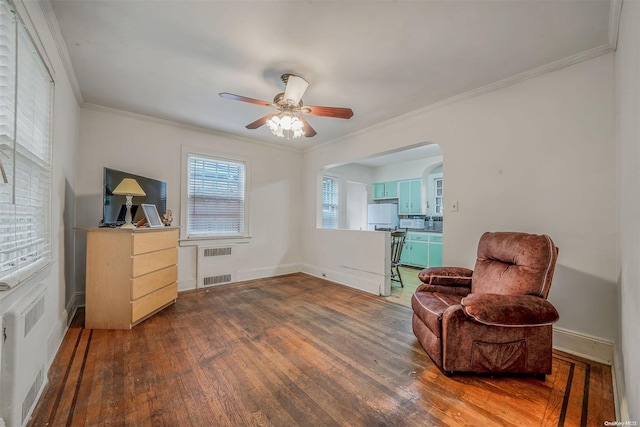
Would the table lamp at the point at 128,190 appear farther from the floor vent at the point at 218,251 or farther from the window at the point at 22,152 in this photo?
the floor vent at the point at 218,251

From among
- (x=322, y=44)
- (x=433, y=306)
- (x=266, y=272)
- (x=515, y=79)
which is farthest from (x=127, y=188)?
(x=515, y=79)

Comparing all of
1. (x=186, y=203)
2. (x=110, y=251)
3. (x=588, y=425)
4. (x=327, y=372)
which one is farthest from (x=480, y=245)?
(x=186, y=203)

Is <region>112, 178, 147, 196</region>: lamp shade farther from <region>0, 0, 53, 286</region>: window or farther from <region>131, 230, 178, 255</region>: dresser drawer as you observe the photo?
<region>0, 0, 53, 286</region>: window

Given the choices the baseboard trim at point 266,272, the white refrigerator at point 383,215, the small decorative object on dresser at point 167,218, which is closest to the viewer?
the small decorative object on dresser at point 167,218

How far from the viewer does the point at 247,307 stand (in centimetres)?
326

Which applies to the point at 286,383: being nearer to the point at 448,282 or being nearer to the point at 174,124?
the point at 448,282

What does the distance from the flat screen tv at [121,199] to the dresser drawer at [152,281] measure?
0.72 m

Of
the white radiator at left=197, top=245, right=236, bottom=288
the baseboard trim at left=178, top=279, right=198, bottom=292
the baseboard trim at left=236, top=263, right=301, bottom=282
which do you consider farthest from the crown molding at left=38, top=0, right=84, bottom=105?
the baseboard trim at left=236, top=263, right=301, bottom=282

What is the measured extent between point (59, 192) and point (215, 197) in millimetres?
2098

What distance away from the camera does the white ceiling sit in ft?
5.64

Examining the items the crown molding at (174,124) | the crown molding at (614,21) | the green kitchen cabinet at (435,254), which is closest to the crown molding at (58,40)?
the crown molding at (174,124)

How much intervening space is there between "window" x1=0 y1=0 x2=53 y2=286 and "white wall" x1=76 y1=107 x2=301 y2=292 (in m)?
1.55

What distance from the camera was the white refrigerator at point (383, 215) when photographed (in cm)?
656

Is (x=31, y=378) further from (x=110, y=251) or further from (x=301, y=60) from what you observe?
(x=301, y=60)
